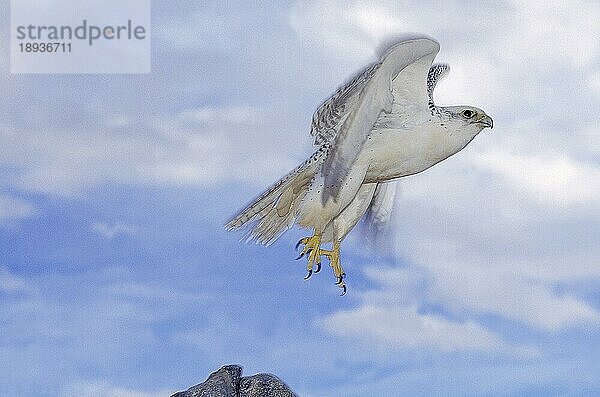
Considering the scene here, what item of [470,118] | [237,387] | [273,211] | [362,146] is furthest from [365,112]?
[237,387]

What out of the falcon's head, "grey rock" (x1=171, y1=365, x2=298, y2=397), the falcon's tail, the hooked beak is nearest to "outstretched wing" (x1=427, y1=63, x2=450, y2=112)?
the falcon's head

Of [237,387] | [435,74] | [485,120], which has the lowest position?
[237,387]

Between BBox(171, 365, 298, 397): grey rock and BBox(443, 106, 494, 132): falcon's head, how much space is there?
7.24 feet

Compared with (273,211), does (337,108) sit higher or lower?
higher

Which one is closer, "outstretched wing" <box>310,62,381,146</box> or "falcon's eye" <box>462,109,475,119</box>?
"outstretched wing" <box>310,62,381,146</box>

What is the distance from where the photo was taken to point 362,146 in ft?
20.5

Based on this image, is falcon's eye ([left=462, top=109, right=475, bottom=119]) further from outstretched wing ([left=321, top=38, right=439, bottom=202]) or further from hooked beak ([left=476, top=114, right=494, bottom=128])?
outstretched wing ([left=321, top=38, right=439, bottom=202])

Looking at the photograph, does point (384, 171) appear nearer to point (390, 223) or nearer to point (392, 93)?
point (392, 93)

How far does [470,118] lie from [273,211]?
5.03ft

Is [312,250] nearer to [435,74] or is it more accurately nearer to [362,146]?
[362,146]

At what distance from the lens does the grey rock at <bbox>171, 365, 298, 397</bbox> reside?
22.2ft

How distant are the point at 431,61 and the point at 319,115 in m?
0.87

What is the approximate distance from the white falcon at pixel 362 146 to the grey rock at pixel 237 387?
2.80 feet

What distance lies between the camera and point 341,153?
20.1ft
